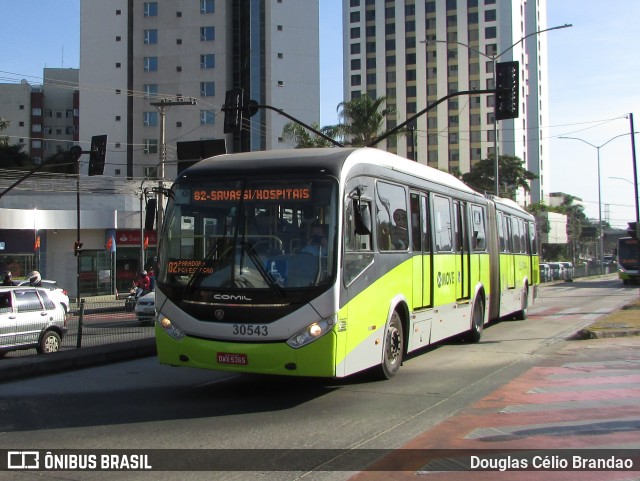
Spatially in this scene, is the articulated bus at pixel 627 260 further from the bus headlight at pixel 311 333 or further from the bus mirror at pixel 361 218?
the bus headlight at pixel 311 333

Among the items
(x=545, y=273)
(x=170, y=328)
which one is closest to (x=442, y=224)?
(x=170, y=328)

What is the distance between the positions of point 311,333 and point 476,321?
308 inches

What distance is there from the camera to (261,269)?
8.61m

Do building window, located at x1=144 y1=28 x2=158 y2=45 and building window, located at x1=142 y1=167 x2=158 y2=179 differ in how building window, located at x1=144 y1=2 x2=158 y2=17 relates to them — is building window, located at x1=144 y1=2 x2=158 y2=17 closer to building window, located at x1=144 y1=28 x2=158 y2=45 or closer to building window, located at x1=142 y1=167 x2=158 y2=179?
building window, located at x1=144 y1=28 x2=158 y2=45

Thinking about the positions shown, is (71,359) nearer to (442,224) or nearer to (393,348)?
(393,348)

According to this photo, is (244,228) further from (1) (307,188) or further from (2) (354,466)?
(2) (354,466)

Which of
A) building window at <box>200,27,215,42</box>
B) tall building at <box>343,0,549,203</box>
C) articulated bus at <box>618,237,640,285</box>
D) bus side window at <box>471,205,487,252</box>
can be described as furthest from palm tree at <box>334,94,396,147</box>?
tall building at <box>343,0,549,203</box>

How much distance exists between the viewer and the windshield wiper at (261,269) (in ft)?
27.8

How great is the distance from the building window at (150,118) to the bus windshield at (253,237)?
64689mm

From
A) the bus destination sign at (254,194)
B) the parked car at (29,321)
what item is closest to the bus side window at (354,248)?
the bus destination sign at (254,194)

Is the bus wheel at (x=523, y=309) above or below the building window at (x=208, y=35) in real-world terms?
below

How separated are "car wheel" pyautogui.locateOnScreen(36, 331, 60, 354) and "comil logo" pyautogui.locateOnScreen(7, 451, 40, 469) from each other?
9.81 metres

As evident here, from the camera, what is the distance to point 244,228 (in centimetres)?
884

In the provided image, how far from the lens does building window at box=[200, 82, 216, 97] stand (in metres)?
71.6
